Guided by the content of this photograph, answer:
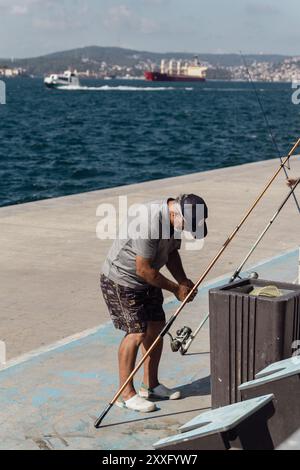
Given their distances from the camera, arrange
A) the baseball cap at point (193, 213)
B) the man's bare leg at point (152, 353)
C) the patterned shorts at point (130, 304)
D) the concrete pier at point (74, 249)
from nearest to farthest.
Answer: the baseball cap at point (193, 213) < the patterned shorts at point (130, 304) < the man's bare leg at point (152, 353) < the concrete pier at point (74, 249)

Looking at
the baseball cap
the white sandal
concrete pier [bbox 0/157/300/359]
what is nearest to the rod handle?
the white sandal

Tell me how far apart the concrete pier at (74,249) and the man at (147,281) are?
1.31m

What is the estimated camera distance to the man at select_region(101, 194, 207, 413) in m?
5.01

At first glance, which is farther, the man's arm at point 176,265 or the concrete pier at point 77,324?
the man's arm at point 176,265

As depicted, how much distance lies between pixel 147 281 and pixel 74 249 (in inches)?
194

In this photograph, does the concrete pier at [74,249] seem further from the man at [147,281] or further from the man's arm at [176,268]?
the man's arm at [176,268]

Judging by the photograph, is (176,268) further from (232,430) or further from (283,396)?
(232,430)

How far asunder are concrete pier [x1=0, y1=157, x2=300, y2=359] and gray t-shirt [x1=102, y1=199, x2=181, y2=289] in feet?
4.93

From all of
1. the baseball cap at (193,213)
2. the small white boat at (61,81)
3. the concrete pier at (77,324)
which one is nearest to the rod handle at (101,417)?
the concrete pier at (77,324)

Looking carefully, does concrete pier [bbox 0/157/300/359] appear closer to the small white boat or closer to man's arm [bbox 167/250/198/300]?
man's arm [bbox 167/250/198/300]

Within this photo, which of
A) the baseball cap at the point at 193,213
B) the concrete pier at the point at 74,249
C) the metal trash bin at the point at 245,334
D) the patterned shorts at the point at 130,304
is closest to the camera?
the metal trash bin at the point at 245,334

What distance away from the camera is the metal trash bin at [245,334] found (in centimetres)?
480
